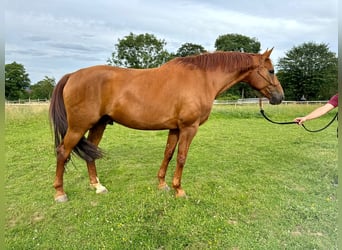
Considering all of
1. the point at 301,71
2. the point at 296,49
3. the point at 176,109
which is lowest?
the point at 176,109

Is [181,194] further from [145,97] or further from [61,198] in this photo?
[61,198]

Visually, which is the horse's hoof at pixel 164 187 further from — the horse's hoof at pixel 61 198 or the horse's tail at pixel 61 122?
the horse's hoof at pixel 61 198

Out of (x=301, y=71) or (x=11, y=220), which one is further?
(x=301, y=71)

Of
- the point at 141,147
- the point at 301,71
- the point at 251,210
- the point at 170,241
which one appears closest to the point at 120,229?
the point at 170,241

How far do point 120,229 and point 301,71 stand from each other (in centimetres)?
3727

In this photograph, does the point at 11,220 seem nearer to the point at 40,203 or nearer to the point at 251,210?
the point at 40,203

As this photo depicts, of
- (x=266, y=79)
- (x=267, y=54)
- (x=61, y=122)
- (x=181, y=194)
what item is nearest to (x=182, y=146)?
(x=181, y=194)

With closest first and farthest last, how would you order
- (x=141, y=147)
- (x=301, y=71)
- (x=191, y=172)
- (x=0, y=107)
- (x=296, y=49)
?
(x=0, y=107), (x=191, y=172), (x=141, y=147), (x=301, y=71), (x=296, y=49)

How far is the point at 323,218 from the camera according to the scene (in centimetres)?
325

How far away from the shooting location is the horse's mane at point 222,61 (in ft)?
13.0

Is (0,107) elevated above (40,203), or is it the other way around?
(0,107)

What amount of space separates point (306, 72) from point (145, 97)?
36.1 metres

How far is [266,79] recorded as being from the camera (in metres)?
4.07

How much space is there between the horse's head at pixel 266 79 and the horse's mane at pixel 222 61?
135 millimetres
